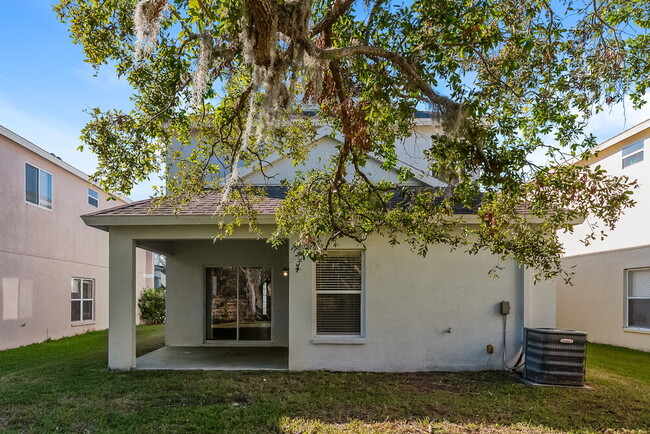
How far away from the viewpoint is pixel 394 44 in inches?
234

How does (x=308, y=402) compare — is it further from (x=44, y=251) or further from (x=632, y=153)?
(x=632, y=153)

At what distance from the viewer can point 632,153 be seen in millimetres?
12680

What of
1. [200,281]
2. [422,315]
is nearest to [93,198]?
[200,281]

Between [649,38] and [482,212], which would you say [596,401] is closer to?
[482,212]

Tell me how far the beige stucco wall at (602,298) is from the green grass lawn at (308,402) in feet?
13.5

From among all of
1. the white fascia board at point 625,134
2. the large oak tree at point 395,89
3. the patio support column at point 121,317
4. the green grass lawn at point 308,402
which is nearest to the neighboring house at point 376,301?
the patio support column at point 121,317

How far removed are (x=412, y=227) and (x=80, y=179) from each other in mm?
14009

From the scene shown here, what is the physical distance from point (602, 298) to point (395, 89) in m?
11.5

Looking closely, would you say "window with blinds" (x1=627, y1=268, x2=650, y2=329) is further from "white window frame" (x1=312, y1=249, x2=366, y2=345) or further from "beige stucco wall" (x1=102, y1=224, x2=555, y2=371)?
"white window frame" (x1=312, y1=249, x2=366, y2=345)

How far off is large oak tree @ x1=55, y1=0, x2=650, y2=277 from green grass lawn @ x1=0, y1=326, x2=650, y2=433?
2.22 meters

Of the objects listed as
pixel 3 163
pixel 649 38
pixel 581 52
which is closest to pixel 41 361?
pixel 3 163

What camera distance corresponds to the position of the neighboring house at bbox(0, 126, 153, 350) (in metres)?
12.2

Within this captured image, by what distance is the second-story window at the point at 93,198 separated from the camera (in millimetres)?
17266

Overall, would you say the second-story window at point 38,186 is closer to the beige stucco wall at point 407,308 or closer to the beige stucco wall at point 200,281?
the beige stucco wall at point 200,281
